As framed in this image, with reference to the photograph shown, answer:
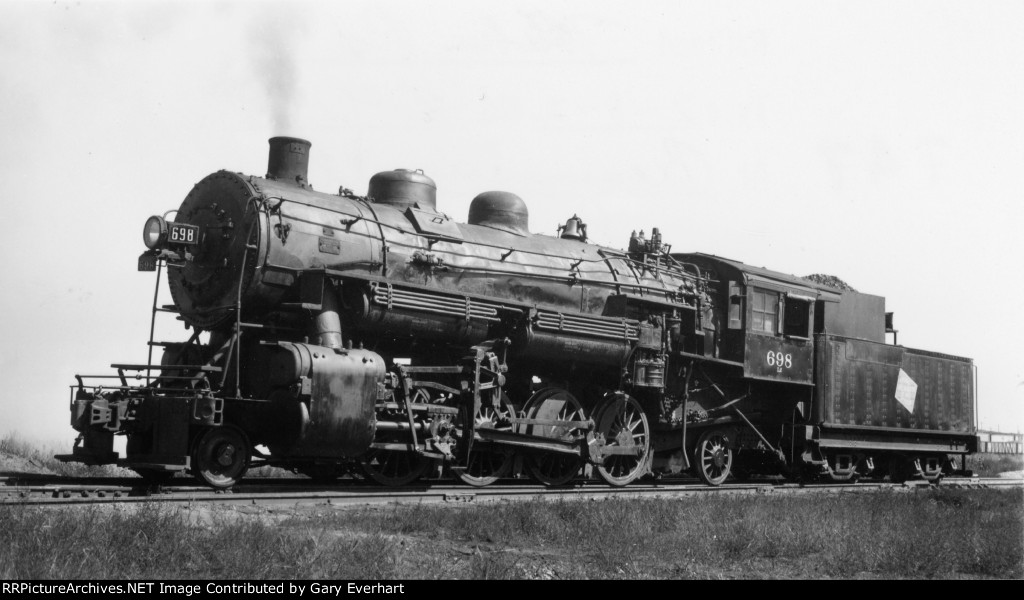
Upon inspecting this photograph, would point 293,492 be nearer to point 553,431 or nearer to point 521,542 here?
point 521,542

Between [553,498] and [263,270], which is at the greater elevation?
[263,270]

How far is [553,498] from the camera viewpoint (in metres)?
10.5

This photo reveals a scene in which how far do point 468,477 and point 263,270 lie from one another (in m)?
3.57

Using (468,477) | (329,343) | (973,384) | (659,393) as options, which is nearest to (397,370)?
(329,343)

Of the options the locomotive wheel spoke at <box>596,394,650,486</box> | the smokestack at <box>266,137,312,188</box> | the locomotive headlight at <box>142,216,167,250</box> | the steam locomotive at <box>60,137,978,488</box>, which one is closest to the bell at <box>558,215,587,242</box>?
the steam locomotive at <box>60,137,978,488</box>

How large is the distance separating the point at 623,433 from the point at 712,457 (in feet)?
6.46

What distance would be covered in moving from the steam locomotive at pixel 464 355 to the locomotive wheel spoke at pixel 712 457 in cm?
5

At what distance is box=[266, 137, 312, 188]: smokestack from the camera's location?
1129 cm

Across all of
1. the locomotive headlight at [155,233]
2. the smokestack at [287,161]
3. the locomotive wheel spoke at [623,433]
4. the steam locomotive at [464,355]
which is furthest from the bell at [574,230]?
the locomotive headlight at [155,233]

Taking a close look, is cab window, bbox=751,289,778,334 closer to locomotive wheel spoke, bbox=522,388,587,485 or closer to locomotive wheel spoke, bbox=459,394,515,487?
locomotive wheel spoke, bbox=522,388,587,485

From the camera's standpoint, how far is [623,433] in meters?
13.4

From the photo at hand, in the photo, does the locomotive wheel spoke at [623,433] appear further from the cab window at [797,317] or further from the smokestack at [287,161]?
the smokestack at [287,161]

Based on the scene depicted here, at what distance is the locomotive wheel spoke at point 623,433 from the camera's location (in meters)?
13.3
